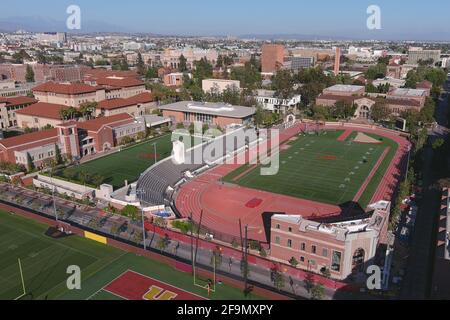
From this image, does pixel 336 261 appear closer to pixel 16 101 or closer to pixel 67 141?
pixel 67 141

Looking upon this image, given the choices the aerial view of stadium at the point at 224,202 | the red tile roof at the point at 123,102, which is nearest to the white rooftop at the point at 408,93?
the aerial view of stadium at the point at 224,202

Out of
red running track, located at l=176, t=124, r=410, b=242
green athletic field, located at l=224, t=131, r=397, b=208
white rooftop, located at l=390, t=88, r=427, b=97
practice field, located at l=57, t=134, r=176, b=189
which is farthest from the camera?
white rooftop, located at l=390, t=88, r=427, b=97

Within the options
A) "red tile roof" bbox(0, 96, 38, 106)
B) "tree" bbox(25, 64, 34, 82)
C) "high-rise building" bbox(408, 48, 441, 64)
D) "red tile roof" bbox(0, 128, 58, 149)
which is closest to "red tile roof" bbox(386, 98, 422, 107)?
"red tile roof" bbox(0, 128, 58, 149)

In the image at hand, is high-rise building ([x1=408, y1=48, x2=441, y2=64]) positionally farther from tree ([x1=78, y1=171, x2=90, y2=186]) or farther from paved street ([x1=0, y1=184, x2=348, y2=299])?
paved street ([x1=0, y1=184, x2=348, y2=299])

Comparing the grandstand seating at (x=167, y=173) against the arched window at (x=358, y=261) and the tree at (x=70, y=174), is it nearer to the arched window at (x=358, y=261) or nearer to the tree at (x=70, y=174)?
the tree at (x=70, y=174)

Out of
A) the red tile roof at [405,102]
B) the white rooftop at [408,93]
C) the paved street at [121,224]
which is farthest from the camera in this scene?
the white rooftop at [408,93]

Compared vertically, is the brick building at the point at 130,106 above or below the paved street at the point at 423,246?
above

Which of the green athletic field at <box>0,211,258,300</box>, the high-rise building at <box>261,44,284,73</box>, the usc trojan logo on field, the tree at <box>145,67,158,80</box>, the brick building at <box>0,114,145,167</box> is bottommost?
the usc trojan logo on field
